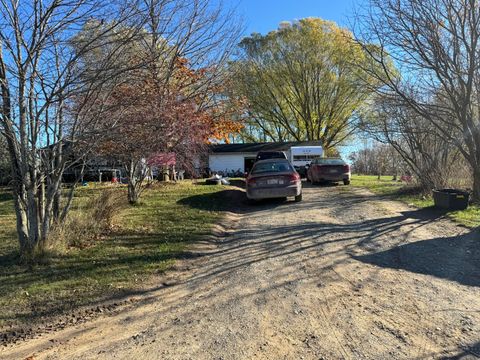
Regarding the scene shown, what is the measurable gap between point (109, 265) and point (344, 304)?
369 cm

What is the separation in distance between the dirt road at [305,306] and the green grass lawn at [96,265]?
542mm

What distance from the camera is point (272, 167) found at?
13672 millimetres

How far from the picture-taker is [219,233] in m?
9.11

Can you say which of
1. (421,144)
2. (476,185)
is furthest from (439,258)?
(421,144)

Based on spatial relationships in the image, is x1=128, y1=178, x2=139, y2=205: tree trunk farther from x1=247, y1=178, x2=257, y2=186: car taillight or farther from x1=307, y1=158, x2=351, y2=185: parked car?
x1=307, y1=158, x2=351, y2=185: parked car

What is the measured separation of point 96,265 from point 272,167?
8.08 metres

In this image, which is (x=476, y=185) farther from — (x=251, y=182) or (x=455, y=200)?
(x=251, y=182)

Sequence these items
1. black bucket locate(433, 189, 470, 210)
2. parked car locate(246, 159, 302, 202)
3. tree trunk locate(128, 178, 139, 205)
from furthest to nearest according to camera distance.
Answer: parked car locate(246, 159, 302, 202) < tree trunk locate(128, 178, 139, 205) < black bucket locate(433, 189, 470, 210)

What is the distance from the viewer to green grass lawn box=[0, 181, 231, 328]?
5.09m

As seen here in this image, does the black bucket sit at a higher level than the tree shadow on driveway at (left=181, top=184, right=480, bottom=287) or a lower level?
higher

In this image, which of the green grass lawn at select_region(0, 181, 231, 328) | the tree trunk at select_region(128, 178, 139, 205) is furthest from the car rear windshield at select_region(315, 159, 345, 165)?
the green grass lawn at select_region(0, 181, 231, 328)

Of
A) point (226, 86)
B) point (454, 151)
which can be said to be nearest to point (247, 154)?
point (226, 86)

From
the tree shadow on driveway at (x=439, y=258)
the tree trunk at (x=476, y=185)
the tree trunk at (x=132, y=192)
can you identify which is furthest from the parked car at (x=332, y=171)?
the tree shadow on driveway at (x=439, y=258)

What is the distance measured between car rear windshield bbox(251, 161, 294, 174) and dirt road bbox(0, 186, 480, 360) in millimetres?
5435
